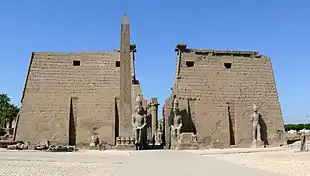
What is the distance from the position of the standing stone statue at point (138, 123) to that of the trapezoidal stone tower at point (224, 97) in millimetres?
2146

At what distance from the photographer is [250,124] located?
2098 centimetres

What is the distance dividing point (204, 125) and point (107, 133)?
5.56 meters

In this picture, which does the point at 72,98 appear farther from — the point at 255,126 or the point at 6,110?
the point at 6,110

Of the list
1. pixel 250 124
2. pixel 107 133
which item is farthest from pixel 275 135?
pixel 107 133

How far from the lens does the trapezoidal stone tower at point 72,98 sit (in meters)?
20.4

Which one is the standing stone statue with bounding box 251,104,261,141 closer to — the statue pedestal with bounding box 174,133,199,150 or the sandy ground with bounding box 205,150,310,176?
the statue pedestal with bounding box 174,133,199,150

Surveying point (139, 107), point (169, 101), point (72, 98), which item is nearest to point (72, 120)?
point (72, 98)

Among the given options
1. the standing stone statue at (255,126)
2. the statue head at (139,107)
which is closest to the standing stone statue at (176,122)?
the statue head at (139,107)

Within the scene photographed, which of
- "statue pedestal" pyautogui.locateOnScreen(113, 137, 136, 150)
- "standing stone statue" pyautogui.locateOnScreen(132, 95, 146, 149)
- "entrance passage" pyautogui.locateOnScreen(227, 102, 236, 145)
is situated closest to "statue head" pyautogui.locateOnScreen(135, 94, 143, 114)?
"standing stone statue" pyautogui.locateOnScreen(132, 95, 146, 149)

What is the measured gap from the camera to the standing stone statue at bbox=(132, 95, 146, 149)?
18906mm

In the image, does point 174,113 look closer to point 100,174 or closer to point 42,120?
point 42,120

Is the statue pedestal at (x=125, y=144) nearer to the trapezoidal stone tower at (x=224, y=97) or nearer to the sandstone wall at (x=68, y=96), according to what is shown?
the sandstone wall at (x=68, y=96)

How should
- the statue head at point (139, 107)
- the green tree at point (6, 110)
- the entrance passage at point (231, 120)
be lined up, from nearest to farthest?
the statue head at point (139, 107)
the entrance passage at point (231, 120)
the green tree at point (6, 110)

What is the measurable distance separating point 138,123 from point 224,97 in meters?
5.64
